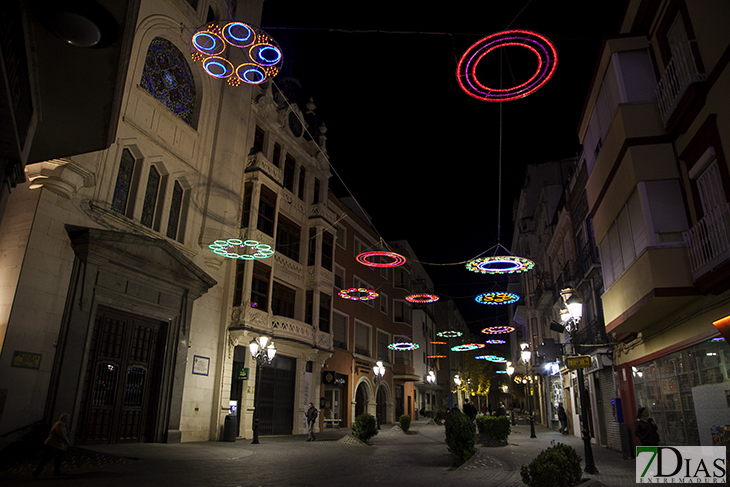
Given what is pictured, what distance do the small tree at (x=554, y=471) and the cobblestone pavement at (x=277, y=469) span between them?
311cm

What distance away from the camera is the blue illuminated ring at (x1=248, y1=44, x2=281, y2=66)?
11.1 meters

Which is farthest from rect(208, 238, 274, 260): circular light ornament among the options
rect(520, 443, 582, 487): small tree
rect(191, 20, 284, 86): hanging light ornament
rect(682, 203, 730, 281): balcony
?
rect(682, 203, 730, 281): balcony

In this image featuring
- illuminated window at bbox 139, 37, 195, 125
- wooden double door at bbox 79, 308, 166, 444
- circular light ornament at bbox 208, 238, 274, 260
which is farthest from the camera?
illuminated window at bbox 139, 37, 195, 125

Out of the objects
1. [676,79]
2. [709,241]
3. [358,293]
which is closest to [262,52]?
[676,79]

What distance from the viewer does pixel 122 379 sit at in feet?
52.4

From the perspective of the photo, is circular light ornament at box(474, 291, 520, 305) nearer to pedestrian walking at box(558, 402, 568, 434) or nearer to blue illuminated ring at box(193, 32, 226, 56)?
pedestrian walking at box(558, 402, 568, 434)

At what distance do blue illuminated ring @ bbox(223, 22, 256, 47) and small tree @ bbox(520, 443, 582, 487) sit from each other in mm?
10549

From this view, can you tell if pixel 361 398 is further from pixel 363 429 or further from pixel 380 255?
pixel 363 429

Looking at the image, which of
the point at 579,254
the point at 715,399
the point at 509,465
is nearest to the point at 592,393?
the point at 579,254

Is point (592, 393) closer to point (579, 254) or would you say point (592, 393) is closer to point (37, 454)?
point (579, 254)

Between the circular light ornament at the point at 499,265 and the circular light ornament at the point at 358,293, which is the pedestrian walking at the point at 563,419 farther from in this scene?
the circular light ornament at the point at 499,265

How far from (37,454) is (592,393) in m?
22.3

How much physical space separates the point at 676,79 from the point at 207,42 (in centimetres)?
1178

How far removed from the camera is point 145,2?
18.1 meters
